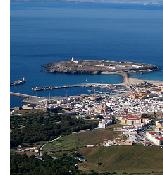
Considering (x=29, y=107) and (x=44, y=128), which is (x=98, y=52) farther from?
(x=44, y=128)

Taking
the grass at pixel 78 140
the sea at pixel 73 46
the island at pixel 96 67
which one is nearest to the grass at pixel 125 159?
the grass at pixel 78 140

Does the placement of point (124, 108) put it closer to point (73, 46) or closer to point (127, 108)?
point (127, 108)

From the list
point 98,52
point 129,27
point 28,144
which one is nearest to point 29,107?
point 28,144

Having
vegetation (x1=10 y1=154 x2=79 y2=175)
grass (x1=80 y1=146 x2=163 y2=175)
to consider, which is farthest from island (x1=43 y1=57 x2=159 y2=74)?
vegetation (x1=10 y1=154 x2=79 y2=175)

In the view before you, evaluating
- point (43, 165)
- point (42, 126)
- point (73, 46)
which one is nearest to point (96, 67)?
point (73, 46)

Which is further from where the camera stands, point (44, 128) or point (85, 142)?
point (44, 128)

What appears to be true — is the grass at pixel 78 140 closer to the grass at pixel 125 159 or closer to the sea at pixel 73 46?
the grass at pixel 125 159
